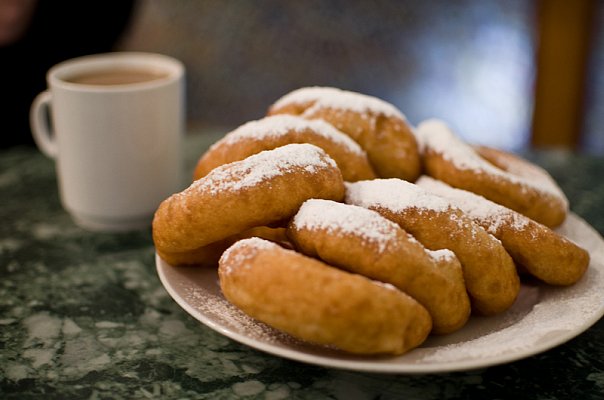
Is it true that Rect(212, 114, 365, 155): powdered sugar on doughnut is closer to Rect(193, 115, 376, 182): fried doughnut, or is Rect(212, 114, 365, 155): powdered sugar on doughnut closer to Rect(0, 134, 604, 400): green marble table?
Rect(193, 115, 376, 182): fried doughnut

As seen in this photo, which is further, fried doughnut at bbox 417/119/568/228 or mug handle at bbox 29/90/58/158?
mug handle at bbox 29/90/58/158

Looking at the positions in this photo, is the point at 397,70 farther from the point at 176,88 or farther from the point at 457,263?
the point at 457,263

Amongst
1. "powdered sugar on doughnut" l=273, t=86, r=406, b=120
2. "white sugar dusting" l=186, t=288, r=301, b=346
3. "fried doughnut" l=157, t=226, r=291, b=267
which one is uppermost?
"powdered sugar on doughnut" l=273, t=86, r=406, b=120

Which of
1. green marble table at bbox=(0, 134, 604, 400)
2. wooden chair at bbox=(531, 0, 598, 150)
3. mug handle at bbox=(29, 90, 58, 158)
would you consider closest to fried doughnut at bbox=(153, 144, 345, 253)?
green marble table at bbox=(0, 134, 604, 400)

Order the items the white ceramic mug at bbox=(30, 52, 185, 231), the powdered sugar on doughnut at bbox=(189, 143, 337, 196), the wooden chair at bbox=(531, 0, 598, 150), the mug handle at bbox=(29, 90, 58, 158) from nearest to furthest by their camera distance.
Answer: the powdered sugar on doughnut at bbox=(189, 143, 337, 196) < the white ceramic mug at bbox=(30, 52, 185, 231) < the mug handle at bbox=(29, 90, 58, 158) < the wooden chair at bbox=(531, 0, 598, 150)

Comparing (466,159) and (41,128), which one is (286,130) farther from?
(41,128)

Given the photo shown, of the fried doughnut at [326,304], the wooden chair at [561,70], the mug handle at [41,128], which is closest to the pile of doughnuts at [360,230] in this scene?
the fried doughnut at [326,304]

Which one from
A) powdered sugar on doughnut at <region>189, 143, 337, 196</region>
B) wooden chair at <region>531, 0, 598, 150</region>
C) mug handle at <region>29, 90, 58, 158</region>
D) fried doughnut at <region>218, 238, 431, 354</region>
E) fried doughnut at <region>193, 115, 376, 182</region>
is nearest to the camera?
fried doughnut at <region>218, 238, 431, 354</region>
